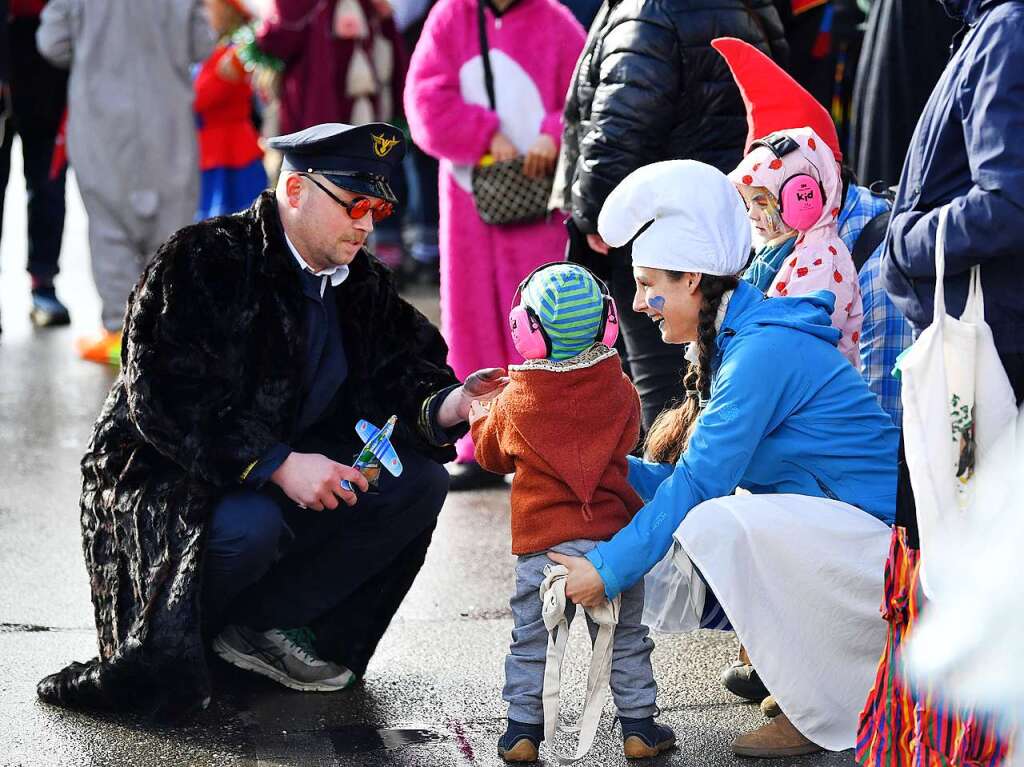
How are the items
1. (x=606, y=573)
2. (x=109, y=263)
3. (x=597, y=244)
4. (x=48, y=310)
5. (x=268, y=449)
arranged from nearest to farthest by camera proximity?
(x=606, y=573), (x=268, y=449), (x=597, y=244), (x=109, y=263), (x=48, y=310)

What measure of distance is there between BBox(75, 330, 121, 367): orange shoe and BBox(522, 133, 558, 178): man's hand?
315cm

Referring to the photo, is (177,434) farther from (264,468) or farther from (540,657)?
(540,657)

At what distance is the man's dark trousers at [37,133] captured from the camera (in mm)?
8359

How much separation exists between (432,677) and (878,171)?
3.03m

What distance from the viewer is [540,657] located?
11.3 ft

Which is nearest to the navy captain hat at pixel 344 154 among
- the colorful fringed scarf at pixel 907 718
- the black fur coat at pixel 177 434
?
the black fur coat at pixel 177 434

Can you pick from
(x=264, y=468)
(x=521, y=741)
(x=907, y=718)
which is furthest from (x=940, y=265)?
(x=264, y=468)

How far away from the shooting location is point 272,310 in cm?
374

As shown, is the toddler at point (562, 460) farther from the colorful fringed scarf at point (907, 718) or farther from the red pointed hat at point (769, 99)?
the red pointed hat at point (769, 99)

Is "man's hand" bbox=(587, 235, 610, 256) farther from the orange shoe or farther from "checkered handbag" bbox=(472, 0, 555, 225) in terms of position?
the orange shoe

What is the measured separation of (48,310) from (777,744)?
21.3ft

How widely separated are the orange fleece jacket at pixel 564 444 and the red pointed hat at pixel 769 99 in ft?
3.80

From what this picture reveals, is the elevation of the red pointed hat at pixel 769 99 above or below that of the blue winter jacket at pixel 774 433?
above

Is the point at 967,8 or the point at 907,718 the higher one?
the point at 967,8
